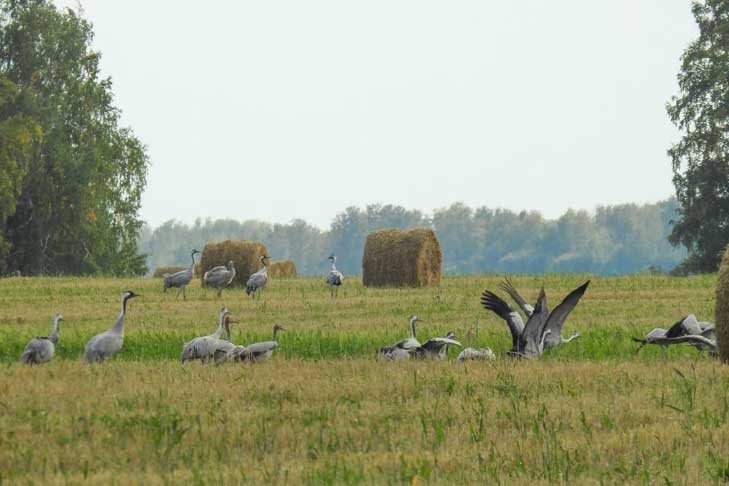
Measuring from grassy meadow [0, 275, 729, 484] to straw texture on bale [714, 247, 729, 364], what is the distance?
370 mm

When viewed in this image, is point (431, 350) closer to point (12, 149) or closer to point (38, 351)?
point (38, 351)

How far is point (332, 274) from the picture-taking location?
37750 millimetres

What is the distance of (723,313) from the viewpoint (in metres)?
15.9

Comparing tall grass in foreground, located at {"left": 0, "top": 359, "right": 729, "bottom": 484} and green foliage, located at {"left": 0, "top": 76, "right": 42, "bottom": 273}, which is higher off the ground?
green foliage, located at {"left": 0, "top": 76, "right": 42, "bottom": 273}

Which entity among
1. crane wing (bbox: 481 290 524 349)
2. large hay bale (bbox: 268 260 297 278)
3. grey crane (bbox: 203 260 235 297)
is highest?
large hay bale (bbox: 268 260 297 278)

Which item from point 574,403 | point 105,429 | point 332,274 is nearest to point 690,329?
point 574,403

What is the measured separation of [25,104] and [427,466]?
61.1 m

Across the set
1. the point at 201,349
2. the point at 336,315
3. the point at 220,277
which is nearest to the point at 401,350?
the point at 201,349

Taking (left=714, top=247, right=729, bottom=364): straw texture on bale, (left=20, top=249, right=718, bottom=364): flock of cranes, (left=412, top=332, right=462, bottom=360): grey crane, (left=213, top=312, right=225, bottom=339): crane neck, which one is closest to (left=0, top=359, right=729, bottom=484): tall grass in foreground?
(left=714, top=247, right=729, bottom=364): straw texture on bale

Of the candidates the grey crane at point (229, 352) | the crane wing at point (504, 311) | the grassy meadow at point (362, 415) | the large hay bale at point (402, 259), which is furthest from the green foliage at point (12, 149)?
the crane wing at point (504, 311)

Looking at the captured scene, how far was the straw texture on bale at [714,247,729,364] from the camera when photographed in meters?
15.9

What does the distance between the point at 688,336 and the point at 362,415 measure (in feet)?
19.9

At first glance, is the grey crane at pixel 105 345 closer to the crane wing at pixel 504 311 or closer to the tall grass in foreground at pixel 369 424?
the tall grass in foreground at pixel 369 424

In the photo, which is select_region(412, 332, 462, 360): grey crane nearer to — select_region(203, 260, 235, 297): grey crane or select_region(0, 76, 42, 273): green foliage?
select_region(203, 260, 235, 297): grey crane
